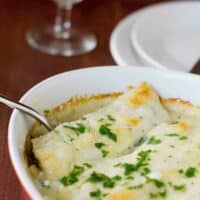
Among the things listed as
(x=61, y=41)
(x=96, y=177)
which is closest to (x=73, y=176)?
(x=96, y=177)

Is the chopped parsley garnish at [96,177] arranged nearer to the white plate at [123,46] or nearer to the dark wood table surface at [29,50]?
the dark wood table surface at [29,50]

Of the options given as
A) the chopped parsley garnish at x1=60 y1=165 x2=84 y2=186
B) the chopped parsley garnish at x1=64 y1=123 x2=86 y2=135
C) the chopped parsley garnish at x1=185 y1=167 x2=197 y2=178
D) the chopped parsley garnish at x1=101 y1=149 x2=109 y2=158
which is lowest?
the chopped parsley garnish at x1=60 y1=165 x2=84 y2=186

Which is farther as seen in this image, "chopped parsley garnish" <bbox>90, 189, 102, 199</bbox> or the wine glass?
the wine glass

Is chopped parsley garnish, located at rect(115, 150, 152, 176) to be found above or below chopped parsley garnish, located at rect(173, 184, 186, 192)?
above

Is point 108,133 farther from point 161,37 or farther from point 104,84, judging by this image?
point 161,37

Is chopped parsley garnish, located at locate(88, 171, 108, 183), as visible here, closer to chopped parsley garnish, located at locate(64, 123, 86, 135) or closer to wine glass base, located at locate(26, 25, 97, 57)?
chopped parsley garnish, located at locate(64, 123, 86, 135)

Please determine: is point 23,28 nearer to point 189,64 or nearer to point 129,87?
point 189,64

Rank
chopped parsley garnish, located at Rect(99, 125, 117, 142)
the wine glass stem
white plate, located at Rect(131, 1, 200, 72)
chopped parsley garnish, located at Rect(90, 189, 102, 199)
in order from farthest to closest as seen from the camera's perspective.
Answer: the wine glass stem < white plate, located at Rect(131, 1, 200, 72) < chopped parsley garnish, located at Rect(99, 125, 117, 142) < chopped parsley garnish, located at Rect(90, 189, 102, 199)

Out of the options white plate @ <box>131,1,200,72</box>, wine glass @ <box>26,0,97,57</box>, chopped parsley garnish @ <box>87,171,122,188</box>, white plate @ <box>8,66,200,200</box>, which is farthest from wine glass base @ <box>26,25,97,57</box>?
chopped parsley garnish @ <box>87,171,122,188</box>
